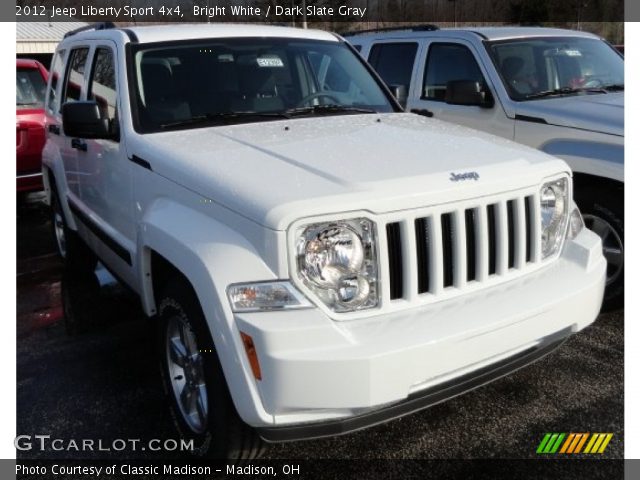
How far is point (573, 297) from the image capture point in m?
2.75

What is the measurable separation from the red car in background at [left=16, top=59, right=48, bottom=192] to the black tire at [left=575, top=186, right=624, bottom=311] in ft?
20.6

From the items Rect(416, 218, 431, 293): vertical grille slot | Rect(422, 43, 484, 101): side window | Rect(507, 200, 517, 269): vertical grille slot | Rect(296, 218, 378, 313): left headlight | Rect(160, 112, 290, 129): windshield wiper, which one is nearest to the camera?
Rect(296, 218, 378, 313): left headlight

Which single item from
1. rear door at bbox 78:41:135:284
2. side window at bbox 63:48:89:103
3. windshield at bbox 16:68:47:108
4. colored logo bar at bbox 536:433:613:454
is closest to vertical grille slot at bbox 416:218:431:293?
colored logo bar at bbox 536:433:613:454

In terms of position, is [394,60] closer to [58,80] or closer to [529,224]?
[58,80]

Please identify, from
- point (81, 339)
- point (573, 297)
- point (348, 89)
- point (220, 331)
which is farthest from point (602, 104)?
point (81, 339)

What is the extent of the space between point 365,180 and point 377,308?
1.65 ft

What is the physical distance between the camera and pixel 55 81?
557cm

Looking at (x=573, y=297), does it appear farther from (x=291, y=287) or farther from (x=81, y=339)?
(x=81, y=339)

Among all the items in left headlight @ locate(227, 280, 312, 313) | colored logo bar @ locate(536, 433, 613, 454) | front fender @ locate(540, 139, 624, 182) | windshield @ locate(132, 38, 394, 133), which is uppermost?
windshield @ locate(132, 38, 394, 133)

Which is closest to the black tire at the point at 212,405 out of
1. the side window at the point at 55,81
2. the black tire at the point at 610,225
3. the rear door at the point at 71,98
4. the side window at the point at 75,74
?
the rear door at the point at 71,98

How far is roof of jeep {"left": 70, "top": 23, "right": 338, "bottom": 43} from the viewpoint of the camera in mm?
3908

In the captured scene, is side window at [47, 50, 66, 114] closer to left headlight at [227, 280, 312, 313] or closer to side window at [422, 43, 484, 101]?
side window at [422, 43, 484, 101]

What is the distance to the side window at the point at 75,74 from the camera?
15.2 feet
